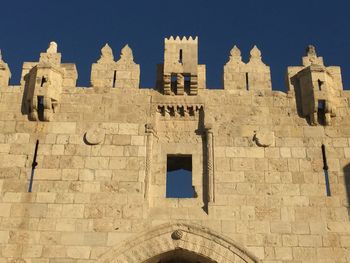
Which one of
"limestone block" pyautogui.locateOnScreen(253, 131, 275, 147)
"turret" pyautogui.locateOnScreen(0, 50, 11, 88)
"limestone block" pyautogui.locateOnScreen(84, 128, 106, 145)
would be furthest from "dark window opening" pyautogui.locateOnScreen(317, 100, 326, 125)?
"turret" pyautogui.locateOnScreen(0, 50, 11, 88)

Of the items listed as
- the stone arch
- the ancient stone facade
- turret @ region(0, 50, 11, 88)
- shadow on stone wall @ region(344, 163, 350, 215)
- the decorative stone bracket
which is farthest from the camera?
turret @ region(0, 50, 11, 88)

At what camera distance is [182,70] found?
13.8 meters

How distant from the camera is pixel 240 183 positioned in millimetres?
12539

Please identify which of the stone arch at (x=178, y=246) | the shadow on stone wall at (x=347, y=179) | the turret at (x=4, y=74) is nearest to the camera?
the stone arch at (x=178, y=246)

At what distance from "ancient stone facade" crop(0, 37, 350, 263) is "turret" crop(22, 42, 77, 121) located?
31 millimetres

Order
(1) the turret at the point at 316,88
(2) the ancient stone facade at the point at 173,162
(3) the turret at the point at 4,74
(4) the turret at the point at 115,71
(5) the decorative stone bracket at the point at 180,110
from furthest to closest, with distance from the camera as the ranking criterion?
(3) the turret at the point at 4,74 < (4) the turret at the point at 115,71 < (5) the decorative stone bracket at the point at 180,110 < (1) the turret at the point at 316,88 < (2) the ancient stone facade at the point at 173,162

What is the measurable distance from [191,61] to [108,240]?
497 centimetres

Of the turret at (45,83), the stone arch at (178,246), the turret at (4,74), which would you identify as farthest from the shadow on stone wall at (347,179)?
the turret at (4,74)

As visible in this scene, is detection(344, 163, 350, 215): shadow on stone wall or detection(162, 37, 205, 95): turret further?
detection(162, 37, 205, 95): turret

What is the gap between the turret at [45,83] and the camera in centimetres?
1341

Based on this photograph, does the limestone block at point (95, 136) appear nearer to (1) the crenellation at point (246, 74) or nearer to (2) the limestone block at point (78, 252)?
(2) the limestone block at point (78, 252)

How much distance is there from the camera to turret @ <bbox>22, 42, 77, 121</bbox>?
13414 mm

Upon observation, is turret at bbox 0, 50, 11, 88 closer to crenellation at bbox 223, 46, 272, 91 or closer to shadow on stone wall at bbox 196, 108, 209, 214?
shadow on stone wall at bbox 196, 108, 209, 214

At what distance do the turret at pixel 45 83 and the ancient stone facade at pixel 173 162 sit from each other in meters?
0.03
